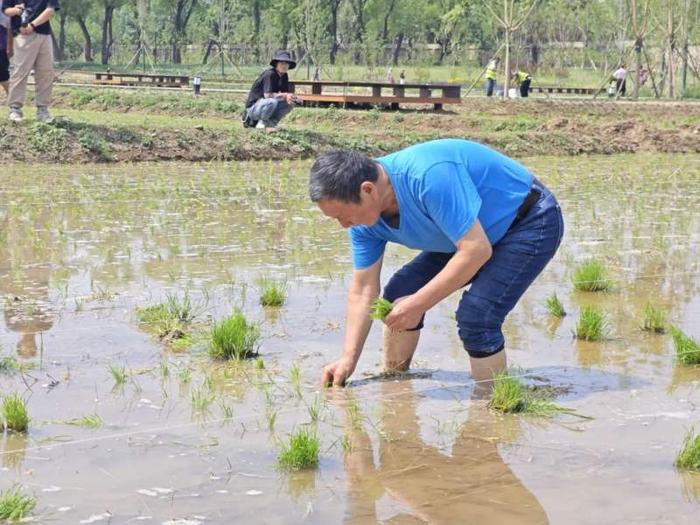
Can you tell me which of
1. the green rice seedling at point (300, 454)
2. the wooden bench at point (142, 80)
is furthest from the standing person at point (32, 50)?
the wooden bench at point (142, 80)

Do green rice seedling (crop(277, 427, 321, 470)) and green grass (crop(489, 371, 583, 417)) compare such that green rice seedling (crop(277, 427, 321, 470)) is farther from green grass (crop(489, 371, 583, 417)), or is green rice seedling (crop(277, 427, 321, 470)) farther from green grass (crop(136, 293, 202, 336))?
green grass (crop(136, 293, 202, 336))

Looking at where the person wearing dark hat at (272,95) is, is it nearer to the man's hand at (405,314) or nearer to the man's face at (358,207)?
the man's hand at (405,314)

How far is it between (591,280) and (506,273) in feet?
7.76

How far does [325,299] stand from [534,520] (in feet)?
11.0

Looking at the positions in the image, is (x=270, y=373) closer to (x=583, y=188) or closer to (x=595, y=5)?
(x=583, y=188)

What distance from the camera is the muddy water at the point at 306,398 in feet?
12.1

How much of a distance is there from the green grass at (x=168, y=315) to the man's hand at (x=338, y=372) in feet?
3.54

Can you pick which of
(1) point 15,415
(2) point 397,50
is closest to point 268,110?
(1) point 15,415

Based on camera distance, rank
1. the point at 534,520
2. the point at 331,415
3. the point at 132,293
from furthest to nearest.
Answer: the point at 132,293
the point at 331,415
the point at 534,520

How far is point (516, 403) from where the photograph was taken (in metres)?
4.62

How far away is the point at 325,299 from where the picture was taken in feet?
22.1

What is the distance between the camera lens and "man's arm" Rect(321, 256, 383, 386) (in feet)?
16.2

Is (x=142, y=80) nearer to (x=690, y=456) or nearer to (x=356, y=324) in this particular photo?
(x=356, y=324)

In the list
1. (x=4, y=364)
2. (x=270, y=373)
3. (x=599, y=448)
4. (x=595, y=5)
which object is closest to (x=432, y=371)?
(x=270, y=373)
